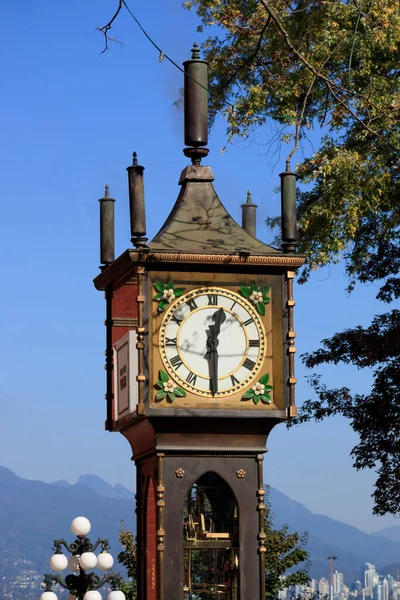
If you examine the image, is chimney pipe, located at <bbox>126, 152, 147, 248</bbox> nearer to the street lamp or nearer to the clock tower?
the clock tower

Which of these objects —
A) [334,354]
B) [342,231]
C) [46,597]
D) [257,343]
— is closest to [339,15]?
[342,231]

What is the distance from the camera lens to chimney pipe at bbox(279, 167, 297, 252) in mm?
9109

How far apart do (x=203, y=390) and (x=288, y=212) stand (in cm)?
126

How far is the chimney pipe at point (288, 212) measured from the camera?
9.11 metres

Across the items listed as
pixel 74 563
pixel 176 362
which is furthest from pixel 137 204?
pixel 74 563

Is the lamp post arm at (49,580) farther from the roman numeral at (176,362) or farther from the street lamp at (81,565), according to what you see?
the roman numeral at (176,362)

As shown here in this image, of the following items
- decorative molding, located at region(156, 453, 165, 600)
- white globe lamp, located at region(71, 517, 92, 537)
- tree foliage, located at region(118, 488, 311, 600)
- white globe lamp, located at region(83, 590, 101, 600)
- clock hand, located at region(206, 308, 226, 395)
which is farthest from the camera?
tree foliage, located at region(118, 488, 311, 600)

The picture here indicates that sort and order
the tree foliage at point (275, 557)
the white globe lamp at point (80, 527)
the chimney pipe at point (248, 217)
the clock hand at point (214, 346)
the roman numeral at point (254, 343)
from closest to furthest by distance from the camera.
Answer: the clock hand at point (214, 346) → the roman numeral at point (254, 343) → the chimney pipe at point (248, 217) → the white globe lamp at point (80, 527) → the tree foliage at point (275, 557)

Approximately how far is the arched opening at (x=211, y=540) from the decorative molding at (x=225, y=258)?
1.21 meters

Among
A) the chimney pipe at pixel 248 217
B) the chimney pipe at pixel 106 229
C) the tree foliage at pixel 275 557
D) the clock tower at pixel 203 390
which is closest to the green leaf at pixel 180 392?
the clock tower at pixel 203 390

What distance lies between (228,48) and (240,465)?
9261 mm

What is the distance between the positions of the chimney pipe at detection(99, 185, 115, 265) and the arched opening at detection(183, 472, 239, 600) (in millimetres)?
1689

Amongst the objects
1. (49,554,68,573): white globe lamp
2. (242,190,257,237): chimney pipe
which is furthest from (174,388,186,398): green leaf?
(49,554,68,573): white globe lamp

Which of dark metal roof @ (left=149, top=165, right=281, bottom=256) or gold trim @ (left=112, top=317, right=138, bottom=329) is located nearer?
dark metal roof @ (left=149, top=165, right=281, bottom=256)
